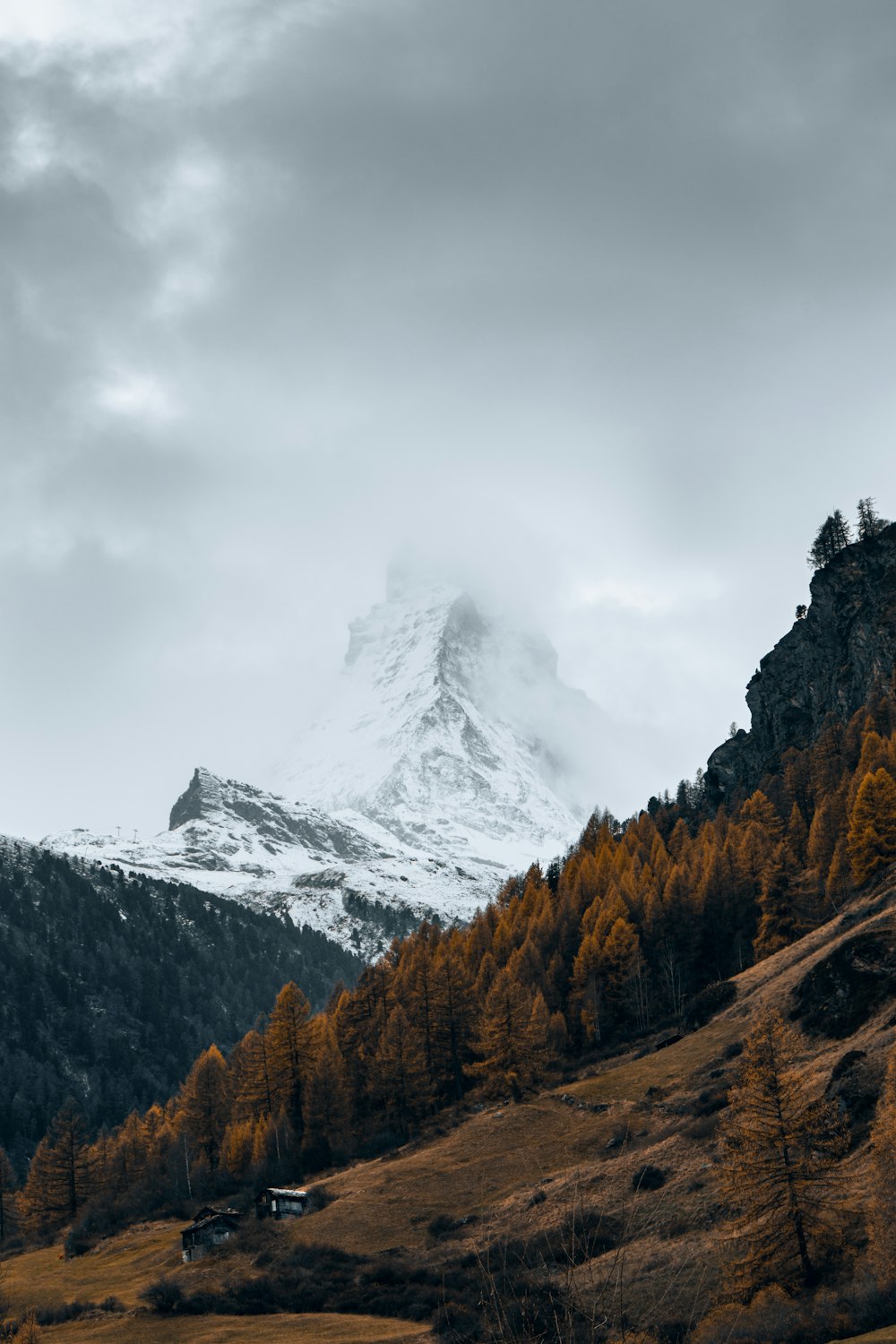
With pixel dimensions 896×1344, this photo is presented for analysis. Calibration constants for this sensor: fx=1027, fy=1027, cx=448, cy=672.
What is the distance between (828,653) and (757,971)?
7700 centimetres

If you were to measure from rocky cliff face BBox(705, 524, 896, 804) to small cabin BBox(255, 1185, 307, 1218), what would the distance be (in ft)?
296

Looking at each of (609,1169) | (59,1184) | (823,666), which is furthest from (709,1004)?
(823,666)

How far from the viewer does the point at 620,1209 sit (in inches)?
1999

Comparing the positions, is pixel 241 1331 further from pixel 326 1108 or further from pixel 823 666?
pixel 823 666

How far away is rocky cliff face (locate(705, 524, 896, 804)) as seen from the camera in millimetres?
132125

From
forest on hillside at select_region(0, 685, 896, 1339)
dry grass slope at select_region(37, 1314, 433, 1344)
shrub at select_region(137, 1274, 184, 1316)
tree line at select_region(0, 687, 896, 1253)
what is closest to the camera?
dry grass slope at select_region(37, 1314, 433, 1344)

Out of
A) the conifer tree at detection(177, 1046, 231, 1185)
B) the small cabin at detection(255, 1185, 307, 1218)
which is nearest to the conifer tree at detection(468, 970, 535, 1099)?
the small cabin at detection(255, 1185, 307, 1218)

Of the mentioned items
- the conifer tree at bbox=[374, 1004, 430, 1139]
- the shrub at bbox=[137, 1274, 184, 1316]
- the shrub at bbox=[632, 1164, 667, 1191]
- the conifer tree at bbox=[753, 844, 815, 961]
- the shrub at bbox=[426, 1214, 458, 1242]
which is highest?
the conifer tree at bbox=[753, 844, 815, 961]

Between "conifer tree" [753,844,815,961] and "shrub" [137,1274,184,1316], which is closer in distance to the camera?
"shrub" [137,1274,184,1316]

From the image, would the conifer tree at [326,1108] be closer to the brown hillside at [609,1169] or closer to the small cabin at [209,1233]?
the brown hillside at [609,1169]

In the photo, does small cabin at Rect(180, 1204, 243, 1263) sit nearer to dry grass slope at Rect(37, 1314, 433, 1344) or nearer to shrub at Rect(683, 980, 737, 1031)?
dry grass slope at Rect(37, 1314, 433, 1344)

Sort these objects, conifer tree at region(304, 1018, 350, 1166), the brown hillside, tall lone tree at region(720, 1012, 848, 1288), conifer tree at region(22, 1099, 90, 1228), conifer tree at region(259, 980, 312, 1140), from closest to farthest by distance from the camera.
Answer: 1. tall lone tree at region(720, 1012, 848, 1288)
2. the brown hillside
3. conifer tree at region(304, 1018, 350, 1166)
4. conifer tree at region(259, 980, 312, 1140)
5. conifer tree at region(22, 1099, 90, 1228)

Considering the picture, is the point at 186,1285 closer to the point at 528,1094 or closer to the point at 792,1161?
the point at 528,1094

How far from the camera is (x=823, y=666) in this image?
14500 centimetres
